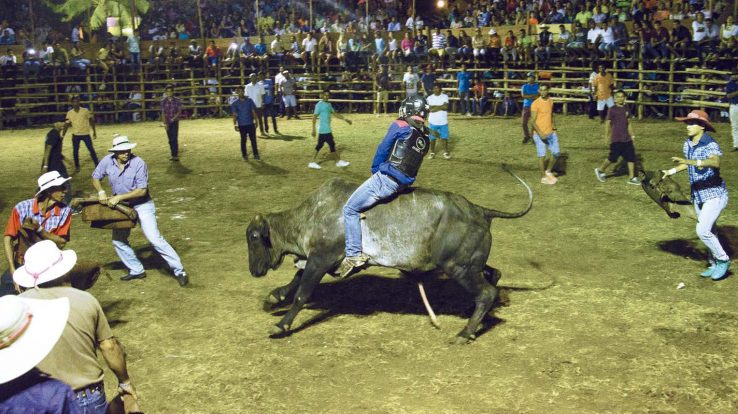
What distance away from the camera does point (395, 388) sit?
623cm

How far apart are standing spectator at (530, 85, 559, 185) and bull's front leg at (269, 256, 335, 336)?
25.4 ft

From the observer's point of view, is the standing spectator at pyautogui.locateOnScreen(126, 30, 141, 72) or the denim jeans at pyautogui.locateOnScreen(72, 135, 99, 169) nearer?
the denim jeans at pyautogui.locateOnScreen(72, 135, 99, 169)

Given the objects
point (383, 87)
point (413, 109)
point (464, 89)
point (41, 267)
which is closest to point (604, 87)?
point (464, 89)

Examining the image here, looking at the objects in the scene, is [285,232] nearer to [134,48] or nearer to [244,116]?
[244,116]

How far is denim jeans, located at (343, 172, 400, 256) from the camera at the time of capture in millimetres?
7203

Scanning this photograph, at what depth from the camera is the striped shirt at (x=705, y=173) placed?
8406mm

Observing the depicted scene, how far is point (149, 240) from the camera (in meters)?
8.91

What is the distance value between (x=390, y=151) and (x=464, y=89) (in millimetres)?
17722

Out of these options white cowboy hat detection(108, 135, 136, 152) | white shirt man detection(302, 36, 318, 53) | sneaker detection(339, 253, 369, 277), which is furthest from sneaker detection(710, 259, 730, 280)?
white shirt man detection(302, 36, 318, 53)

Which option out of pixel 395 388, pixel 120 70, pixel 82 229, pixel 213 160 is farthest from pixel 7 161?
pixel 395 388

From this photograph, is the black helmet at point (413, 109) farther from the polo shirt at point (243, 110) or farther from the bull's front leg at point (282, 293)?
the polo shirt at point (243, 110)

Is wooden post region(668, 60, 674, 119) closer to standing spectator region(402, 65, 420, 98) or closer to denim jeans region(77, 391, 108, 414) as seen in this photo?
standing spectator region(402, 65, 420, 98)

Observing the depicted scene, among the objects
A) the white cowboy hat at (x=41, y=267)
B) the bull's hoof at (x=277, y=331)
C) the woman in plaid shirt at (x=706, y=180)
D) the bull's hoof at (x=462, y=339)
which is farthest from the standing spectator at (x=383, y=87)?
the white cowboy hat at (x=41, y=267)

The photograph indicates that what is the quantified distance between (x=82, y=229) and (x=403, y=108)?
6.91 m
